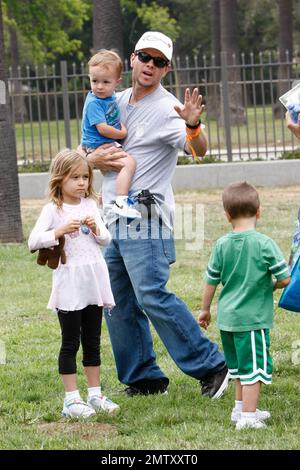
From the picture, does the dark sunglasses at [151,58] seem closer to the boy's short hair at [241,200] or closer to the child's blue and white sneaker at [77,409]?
the boy's short hair at [241,200]

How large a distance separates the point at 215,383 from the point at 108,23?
54.5 feet

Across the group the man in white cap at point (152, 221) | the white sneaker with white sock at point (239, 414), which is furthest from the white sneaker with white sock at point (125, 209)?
the white sneaker with white sock at point (239, 414)

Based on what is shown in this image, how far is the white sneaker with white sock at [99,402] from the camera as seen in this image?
5.57 m

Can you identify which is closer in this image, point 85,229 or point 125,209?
point 85,229

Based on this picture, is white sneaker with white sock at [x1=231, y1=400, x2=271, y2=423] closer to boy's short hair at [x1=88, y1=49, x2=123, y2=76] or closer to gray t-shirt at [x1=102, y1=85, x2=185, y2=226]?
gray t-shirt at [x1=102, y1=85, x2=185, y2=226]

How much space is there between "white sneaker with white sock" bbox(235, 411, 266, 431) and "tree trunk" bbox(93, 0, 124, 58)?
16877 mm

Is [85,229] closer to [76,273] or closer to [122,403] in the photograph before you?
[76,273]

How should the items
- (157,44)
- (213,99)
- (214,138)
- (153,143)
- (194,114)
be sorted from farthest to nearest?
(214,138) → (213,99) → (153,143) → (157,44) → (194,114)

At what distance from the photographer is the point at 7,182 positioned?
12.3 m

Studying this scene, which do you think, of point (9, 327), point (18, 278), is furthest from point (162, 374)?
point (18, 278)

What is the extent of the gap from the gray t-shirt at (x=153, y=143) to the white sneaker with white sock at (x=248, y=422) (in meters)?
1.18

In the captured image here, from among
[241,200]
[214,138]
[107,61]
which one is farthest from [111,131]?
[214,138]

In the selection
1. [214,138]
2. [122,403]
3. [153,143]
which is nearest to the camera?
[153,143]

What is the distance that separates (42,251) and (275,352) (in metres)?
2.08
